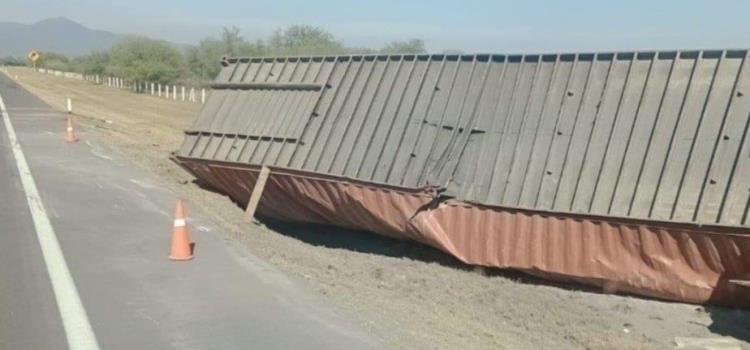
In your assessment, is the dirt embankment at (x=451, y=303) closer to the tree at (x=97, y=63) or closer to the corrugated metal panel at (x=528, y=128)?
the corrugated metal panel at (x=528, y=128)

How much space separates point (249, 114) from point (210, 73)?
6778 cm

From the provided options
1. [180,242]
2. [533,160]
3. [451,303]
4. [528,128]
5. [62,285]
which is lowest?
[451,303]

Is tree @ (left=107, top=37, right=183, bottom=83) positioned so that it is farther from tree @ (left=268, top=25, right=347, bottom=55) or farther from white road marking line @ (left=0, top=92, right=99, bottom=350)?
white road marking line @ (left=0, top=92, right=99, bottom=350)

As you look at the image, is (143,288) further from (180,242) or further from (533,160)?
(533,160)

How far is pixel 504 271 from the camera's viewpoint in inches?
415

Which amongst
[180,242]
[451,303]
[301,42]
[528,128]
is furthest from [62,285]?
[301,42]

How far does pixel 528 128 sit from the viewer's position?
10.7 metres

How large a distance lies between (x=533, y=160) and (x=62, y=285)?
6.34m

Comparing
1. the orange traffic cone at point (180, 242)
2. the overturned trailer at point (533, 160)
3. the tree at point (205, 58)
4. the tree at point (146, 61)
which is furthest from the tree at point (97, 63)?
the orange traffic cone at point (180, 242)

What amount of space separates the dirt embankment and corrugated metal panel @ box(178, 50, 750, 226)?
3.85ft

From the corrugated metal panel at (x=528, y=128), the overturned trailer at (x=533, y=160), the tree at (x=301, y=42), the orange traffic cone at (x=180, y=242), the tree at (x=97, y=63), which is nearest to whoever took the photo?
the orange traffic cone at (x=180, y=242)

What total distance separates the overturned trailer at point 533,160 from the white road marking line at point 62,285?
12.5 ft

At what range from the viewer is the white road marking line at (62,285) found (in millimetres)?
5605

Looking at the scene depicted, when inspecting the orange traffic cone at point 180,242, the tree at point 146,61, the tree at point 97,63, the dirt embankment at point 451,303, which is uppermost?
the orange traffic cone at point 180,242
